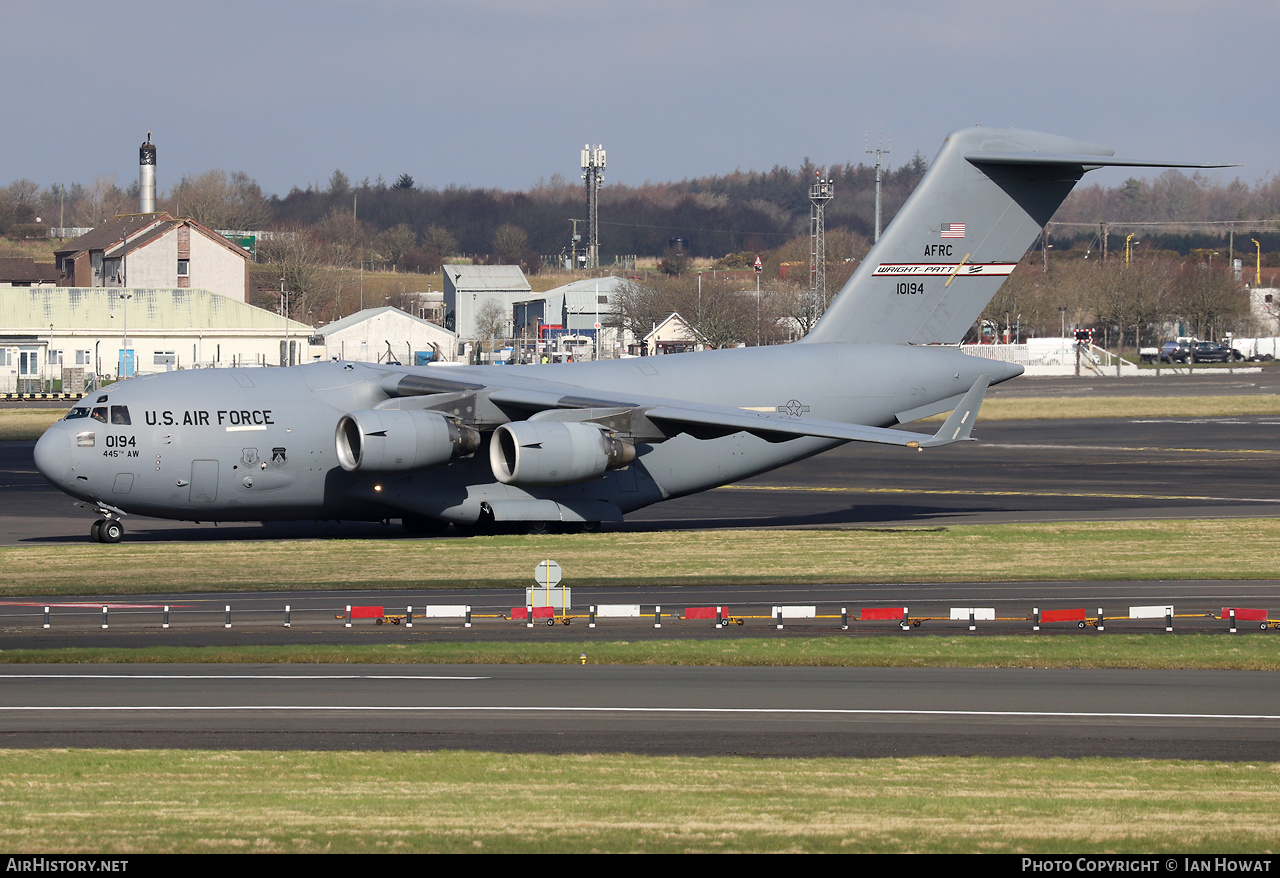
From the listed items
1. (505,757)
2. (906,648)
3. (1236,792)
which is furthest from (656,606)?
(1236,792)

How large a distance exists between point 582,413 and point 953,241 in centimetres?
951

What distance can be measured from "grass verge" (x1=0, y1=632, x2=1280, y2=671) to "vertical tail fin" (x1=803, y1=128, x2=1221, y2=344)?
14102 millimetres

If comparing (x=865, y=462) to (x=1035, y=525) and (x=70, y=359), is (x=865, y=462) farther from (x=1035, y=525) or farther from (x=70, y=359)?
(x=70, y=359)

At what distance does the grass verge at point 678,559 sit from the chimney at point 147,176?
97834 mm

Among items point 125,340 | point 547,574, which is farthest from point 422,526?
point 125,340

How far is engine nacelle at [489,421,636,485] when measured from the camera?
24688 millimetres

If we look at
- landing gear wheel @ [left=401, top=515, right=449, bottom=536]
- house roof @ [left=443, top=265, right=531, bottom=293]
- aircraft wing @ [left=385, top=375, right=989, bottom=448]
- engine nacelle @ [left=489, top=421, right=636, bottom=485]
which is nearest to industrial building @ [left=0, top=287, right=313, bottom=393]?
house roof @ [left=443, top=265, right=531, bottom=293]

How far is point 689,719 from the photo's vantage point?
1277cm

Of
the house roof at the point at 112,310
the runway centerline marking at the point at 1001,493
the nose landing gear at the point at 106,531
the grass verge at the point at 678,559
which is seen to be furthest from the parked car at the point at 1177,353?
the nose landing gear at the point at 106,531

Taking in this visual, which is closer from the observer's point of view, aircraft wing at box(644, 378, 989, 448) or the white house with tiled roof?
aircraft wing at box(644, 378, 989, 448)

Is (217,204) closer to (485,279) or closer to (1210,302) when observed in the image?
(485,279)

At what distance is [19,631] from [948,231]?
20.0 m

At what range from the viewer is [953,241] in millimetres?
29719

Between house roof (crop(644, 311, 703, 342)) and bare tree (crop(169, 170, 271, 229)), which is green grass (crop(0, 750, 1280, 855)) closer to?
house roof (crop(644, 311, 703, 342))
